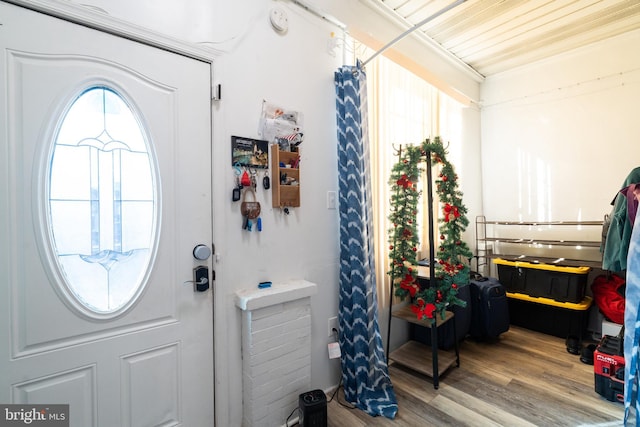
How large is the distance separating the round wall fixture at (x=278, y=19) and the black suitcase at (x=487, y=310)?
2820 mm

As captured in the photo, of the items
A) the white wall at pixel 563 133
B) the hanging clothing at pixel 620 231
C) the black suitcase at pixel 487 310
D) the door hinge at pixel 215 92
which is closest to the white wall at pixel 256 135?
the door hinge at pixel 215 92

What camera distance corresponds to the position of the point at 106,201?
4.19 ft

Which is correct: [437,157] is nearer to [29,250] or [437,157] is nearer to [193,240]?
[193,240]

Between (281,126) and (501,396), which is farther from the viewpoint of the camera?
(501,396)

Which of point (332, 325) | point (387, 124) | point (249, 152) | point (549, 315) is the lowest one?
point (549, 315)

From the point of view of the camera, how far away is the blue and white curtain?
205cm

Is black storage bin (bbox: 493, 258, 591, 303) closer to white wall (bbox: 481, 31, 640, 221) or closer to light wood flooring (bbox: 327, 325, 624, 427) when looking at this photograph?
light wood flooring (bbox: 327, 325, 624, 427)

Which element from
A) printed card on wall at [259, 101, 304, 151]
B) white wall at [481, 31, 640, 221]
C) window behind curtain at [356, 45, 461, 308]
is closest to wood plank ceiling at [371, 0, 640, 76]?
white wall at [481, 31, 640, 221]

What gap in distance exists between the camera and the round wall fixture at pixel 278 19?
1.77 m

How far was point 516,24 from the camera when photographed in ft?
8.95

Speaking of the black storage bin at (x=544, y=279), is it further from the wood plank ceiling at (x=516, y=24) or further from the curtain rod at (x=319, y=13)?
the curtain rod at (x=319, y=13)

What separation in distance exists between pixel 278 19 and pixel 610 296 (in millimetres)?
3737

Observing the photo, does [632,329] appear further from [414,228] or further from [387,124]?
[387,124]

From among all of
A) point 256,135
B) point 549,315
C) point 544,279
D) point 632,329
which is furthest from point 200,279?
point 549,315
